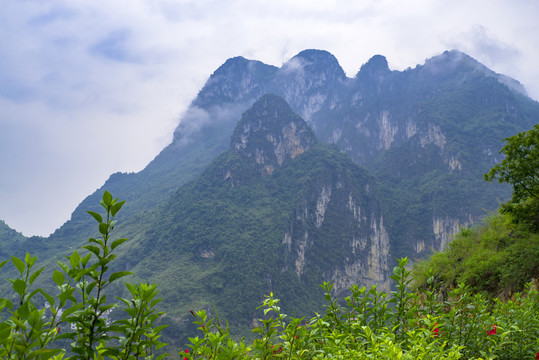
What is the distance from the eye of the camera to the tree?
8.38 m

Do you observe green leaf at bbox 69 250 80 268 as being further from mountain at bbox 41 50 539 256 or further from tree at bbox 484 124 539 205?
mountain at bbox 41 50 539 256

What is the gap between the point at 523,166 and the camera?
27.8 feet

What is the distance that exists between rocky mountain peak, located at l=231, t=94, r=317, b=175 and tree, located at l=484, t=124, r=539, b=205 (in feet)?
391

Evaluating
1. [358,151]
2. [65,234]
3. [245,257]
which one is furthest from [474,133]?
[65,234]

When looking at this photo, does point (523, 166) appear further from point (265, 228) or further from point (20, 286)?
point (265, 228)

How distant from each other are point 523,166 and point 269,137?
122413 millimetres

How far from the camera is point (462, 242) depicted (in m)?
10.3

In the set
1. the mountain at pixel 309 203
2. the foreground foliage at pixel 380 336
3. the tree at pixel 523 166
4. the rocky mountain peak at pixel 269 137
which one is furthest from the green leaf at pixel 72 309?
the rocky mountain peak at pixel 269 137

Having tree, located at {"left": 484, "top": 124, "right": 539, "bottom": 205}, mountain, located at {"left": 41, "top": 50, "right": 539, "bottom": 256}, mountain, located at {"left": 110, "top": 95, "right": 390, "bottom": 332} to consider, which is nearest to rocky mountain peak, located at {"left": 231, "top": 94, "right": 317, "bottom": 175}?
mountain, located at {"left": 110, "top": 95, "right": 390, "bottom": 332}

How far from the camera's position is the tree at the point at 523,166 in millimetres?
8383

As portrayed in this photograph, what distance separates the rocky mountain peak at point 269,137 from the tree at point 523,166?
119292 mm

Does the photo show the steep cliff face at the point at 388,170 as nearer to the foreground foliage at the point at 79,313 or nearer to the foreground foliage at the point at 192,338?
the foreground foliage at the point at 192,338

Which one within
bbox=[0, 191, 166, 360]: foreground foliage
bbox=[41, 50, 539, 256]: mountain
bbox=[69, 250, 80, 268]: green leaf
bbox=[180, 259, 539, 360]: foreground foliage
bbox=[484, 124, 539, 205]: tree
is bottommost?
bbox=[180, 259, 539, 360]: foreground foliage

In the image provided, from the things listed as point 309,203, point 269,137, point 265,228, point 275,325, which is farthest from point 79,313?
point 269,137
